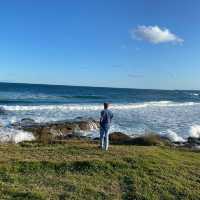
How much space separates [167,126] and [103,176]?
19.4 meters

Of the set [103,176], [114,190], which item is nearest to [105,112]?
[103,176]

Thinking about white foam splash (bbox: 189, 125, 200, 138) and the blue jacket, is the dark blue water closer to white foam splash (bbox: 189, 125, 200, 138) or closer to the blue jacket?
white foam splash (bbox: 189, 125, 200, 138)

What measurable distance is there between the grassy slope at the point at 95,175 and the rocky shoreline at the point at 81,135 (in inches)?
202

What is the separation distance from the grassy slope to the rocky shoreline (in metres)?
5.13

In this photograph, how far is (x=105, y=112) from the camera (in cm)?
A: 1353

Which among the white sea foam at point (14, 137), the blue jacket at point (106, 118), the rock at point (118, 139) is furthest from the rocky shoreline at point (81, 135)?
the blue jacket at point (106, 118)

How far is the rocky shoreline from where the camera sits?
18594mm

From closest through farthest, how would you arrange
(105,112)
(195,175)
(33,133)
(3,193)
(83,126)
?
(3,193) < (195,175) < (105,112) < (33,133) < (83,126)

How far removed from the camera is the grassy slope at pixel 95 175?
8.95 meters

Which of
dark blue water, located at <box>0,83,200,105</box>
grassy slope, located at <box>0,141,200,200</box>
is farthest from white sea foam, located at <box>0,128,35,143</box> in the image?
dark blue water, located at <box>0,83,200,105</box>

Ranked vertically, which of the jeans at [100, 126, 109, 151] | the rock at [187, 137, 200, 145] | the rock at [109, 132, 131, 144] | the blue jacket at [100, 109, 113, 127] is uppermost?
the blue jacket at [100, 109, 113, 127]

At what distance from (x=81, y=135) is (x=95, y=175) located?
12.5 meters

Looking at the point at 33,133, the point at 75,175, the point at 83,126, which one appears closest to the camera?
Result: the point at 75,175

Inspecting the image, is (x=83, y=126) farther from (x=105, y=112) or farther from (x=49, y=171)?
(x=49, y=171)
